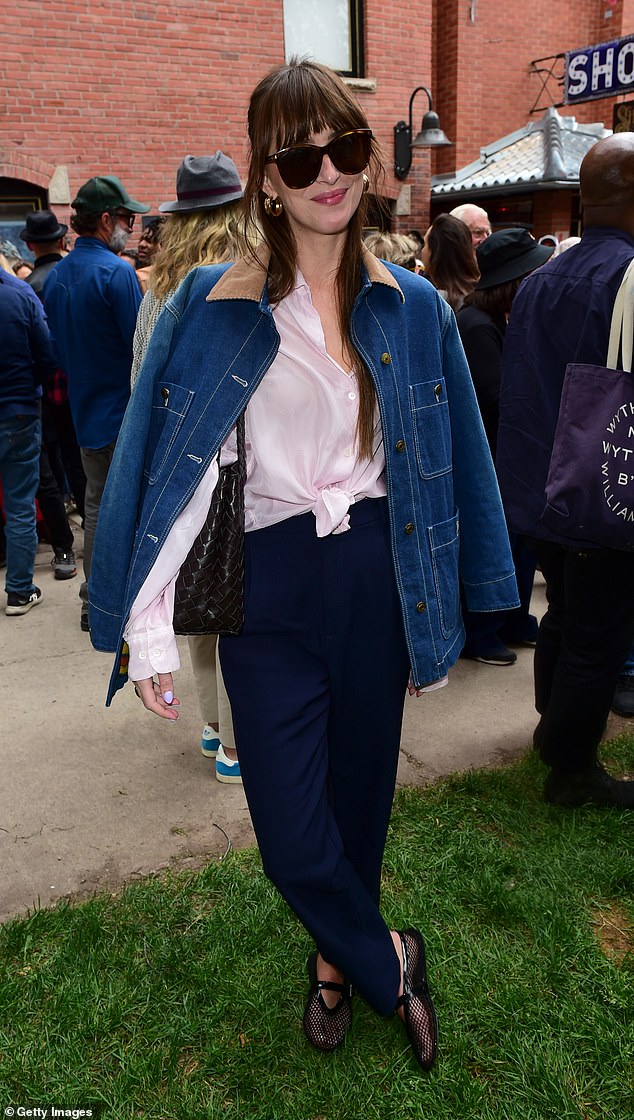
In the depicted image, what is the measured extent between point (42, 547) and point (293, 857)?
19.9 ft

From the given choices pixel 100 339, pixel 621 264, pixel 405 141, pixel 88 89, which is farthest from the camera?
pixel 405 141

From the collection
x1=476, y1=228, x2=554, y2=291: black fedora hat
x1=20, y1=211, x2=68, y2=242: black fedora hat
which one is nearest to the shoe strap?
x1=476, y1=228, x2=554, y2=291: black fedora hat

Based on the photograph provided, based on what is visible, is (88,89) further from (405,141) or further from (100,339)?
(100,339)

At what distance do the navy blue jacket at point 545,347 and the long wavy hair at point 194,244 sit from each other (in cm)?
108

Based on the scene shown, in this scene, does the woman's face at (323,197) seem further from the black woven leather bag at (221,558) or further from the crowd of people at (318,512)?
the black woven leather bag at (221,558)

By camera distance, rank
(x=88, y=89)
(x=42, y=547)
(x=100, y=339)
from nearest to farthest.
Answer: (x=100, y=339) → (x=42, y=547) → (x=88, y=89)

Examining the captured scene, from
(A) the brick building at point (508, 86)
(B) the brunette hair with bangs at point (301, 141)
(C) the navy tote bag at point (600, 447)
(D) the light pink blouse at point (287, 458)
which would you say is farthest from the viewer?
(A) the brick building at point (508, 86)

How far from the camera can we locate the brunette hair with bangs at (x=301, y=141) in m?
1.97

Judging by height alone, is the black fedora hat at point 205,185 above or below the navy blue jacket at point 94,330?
above

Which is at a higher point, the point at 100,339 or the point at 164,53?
the point at 164,53

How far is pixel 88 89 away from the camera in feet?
36.7

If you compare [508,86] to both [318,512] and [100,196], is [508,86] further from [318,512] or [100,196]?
[318,512]

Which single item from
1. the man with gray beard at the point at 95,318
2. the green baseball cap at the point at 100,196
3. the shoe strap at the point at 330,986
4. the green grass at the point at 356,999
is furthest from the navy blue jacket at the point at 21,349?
the shoe strap at the point at 330,986

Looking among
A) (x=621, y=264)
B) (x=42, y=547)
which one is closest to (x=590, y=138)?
→ (x=42, y=547)
